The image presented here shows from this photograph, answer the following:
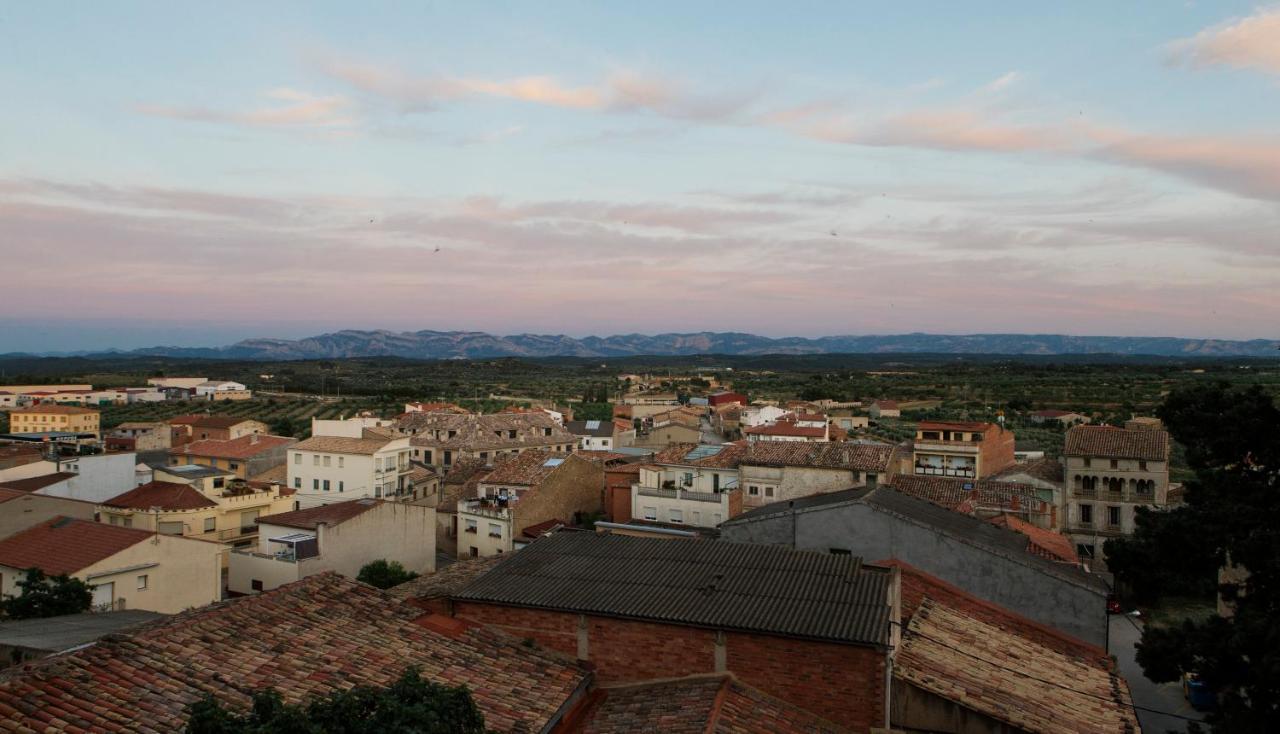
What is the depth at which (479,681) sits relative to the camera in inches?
453

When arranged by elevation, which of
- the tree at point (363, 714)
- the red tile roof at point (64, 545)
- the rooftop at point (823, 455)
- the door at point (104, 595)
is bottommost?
the door at point (104, 595)

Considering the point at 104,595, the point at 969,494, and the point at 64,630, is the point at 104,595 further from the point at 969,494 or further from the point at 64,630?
the point at 969,494

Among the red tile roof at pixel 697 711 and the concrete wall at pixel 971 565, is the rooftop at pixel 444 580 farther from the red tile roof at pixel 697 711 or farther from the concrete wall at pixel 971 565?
the concrete wall at pixel 971 565

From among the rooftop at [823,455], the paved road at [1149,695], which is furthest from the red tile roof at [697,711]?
the rooftop at [823,455]

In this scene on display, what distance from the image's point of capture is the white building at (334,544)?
86.2 ft

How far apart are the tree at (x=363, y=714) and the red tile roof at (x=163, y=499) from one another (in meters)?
28.8

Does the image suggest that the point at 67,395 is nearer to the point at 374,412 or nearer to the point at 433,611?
the point at 374,412

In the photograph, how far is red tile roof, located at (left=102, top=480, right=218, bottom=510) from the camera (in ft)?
104

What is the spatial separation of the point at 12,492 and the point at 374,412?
69351 millimetres

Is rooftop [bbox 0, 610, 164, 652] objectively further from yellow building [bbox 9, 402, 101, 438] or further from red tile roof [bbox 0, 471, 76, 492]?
yellow building [bbox 9, 402, 101, 438]

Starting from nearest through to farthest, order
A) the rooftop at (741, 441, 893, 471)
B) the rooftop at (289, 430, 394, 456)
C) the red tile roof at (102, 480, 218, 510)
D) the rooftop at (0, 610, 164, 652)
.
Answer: the rooftop at (0, 610, 164, 652)
the red tile roof at (102, 480, 218, 510)
the rooftop at (741, 441, 893, 471)
the rooftop at (289, 430, 394, 456)

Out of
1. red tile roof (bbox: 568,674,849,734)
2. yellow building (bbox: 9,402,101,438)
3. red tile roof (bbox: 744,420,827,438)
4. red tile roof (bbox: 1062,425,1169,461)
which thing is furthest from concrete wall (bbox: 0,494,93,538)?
yellow building (bbox: 9,402,101,438)

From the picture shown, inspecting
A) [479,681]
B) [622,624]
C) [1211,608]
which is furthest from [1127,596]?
[479,681]

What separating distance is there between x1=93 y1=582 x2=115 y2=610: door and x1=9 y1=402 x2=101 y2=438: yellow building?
67.2 m
